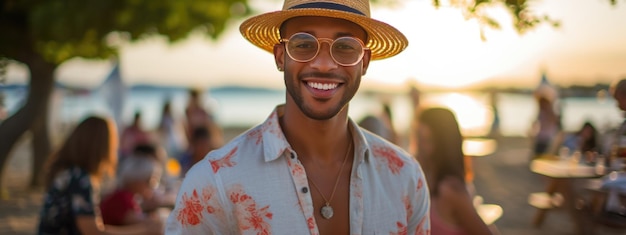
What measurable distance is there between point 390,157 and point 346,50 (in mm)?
432

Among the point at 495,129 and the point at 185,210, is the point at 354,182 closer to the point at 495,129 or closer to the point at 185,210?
the point at 185,210

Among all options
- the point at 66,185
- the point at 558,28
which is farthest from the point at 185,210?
the point at 66,185

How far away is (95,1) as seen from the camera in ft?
36.8

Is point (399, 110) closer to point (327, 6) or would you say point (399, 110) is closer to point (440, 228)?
point (440, 228)

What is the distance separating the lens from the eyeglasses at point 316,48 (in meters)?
2.56

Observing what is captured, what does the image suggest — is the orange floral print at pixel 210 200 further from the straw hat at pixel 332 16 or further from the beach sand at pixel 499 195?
the beach sand at pixel 499 195

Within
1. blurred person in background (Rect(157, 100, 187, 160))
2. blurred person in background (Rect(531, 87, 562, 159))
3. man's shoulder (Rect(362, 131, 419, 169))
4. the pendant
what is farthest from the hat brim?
blurred person in background (Rect(531, 87, 562, 159))

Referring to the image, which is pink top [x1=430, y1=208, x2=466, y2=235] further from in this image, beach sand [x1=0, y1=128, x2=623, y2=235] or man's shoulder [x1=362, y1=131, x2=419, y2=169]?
beach sand [x1=0, y1=128, x2=623, y2=235]

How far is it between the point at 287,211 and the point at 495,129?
78.0ft

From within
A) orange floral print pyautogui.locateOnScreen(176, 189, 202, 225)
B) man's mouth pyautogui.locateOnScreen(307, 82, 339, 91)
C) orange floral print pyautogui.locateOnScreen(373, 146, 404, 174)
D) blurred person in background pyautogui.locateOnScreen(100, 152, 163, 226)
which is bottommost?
blurred person in background pyautogui.locateOnScreen(100, 152, 163, 226)

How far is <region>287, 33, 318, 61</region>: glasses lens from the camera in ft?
8.40

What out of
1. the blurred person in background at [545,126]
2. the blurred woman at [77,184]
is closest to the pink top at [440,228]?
the blurred woman at [77,184]

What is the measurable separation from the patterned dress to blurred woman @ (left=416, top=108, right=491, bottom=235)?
6.27 feet

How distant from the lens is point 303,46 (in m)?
2.57
